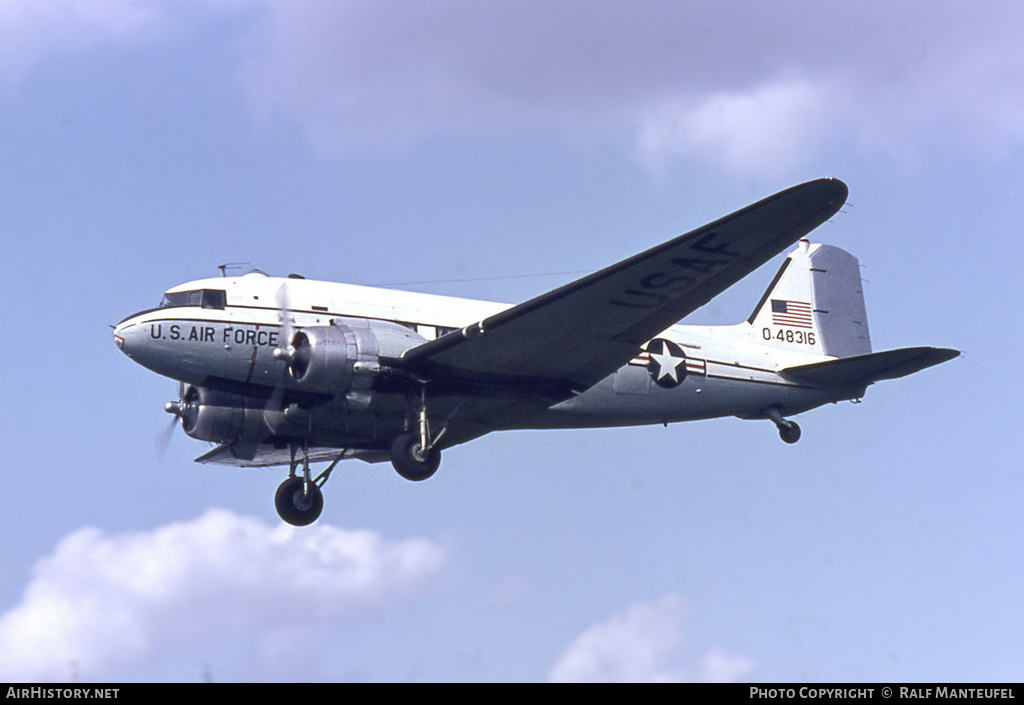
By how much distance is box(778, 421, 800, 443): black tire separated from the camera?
907 inches

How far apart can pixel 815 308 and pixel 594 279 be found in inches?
315

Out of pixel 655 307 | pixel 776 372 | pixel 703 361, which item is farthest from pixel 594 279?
pixel 776 372

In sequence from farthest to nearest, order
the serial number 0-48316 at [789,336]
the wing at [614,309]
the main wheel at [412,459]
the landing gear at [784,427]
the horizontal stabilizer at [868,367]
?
the serial number 0-48316 at [789,336] < the landing gear at [784,427] < the horizontal stabilizer at [868,367] < the main wheel at [412,459] < the wing at [614,309]

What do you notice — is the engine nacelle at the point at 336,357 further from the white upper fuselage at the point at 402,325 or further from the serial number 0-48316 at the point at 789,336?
the serial number 0-48316 at the point at 789,336

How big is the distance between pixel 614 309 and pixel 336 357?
13.8 feet

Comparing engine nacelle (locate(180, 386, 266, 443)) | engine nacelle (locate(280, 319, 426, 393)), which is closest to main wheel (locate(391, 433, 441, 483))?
engine nacelle (locate(280, 319, 426, 393))

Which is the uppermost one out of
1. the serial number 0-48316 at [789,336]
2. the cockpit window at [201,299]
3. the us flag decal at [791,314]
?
the us flag decal at [791,314]

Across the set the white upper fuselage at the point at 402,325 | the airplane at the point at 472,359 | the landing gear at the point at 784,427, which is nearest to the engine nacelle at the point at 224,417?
the airplane at the point at 472,359

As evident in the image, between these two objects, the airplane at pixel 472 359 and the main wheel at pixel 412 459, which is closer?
the airplane at pixel 472 359

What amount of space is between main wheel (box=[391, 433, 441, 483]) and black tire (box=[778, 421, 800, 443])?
6.95 m

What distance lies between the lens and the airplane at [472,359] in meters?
18.8

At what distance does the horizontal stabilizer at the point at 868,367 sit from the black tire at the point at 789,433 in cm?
85
